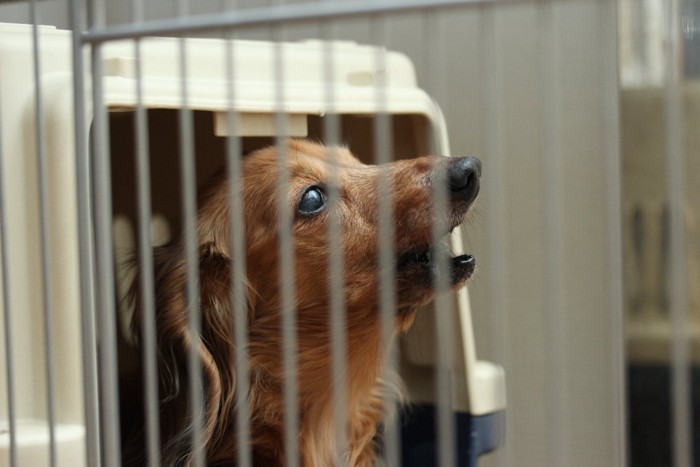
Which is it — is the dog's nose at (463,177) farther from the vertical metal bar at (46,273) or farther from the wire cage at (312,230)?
the vertical metal bar at (46,273)

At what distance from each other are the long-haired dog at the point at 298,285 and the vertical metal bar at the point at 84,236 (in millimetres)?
202

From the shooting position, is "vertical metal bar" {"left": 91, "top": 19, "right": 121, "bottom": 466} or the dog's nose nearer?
"vertical metal bar" {"left": 91, "top": 19, "right": 121, "bottom": 466}

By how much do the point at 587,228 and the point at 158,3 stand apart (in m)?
0.76

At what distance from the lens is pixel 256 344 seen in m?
1.29

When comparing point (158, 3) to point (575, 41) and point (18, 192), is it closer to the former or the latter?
point (18, 192)

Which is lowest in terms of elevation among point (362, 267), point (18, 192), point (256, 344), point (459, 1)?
point (256, 344)

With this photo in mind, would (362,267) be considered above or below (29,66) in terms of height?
below

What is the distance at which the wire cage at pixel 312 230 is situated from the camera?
32.4 inches

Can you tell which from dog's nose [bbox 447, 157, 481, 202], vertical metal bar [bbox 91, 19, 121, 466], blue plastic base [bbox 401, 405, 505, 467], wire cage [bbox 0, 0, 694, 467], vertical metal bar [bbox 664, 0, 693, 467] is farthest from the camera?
blue plastic base [bbox 401, 405, 505, 467]

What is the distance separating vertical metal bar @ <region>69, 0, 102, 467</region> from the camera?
95 cm

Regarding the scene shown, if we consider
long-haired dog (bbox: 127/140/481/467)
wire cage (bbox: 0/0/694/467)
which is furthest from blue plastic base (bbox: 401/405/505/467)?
long-haired dog (bbox: 127/140/481/467)

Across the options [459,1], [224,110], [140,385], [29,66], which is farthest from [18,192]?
[459,1]

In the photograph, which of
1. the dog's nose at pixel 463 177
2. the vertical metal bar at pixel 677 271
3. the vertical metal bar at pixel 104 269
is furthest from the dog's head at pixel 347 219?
the vertical metal bar at pixel 677 271

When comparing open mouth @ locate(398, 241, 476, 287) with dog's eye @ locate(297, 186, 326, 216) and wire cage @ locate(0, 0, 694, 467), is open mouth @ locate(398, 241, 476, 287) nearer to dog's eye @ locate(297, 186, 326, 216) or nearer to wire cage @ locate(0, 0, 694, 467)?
wire cage @ locate(0, 0, 694, 467)
